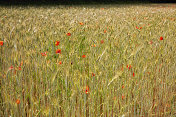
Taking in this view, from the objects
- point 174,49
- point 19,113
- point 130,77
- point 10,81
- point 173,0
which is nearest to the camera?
point 19,113

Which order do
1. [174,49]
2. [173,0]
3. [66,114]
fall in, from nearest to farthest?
[66,114]
[174,49]
[173,0]

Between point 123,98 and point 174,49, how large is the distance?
78cm

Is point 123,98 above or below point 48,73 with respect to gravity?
below

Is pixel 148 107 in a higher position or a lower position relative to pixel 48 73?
lower

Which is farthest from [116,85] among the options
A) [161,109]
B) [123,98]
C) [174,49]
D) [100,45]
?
[174,49]

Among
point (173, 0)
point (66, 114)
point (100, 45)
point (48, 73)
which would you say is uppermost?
point (173, 0)

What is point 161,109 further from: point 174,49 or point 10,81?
point 10,81

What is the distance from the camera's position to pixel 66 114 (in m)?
0.91

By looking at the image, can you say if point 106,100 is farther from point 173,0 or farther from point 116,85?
point 173,0

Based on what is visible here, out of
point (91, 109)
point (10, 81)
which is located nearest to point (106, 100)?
point (91, 109)

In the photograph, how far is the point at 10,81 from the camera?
3.68 ft

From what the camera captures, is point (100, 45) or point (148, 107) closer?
point (148, 107)

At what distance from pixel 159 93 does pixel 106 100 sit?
0.40 meters

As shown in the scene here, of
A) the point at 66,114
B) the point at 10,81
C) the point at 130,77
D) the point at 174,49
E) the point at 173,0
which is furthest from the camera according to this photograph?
the point at 173,0
